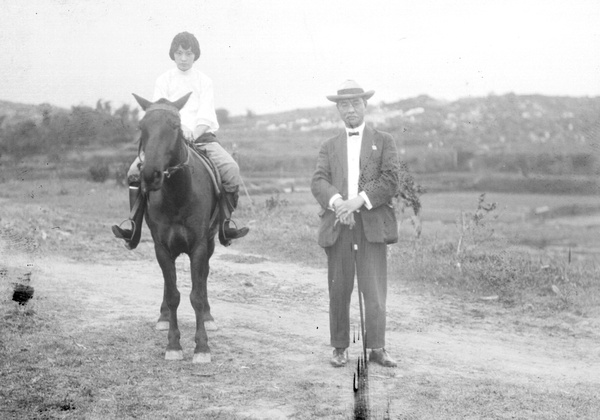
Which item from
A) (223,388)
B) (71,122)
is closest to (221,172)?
(223,388)

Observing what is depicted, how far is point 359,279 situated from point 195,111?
98.7 inches

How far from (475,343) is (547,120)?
8701 millimetres

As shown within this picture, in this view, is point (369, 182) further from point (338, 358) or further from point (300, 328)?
point (300, 328)

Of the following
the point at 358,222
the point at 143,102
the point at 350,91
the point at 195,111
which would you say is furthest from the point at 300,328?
the point at 143,102

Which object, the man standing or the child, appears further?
the child

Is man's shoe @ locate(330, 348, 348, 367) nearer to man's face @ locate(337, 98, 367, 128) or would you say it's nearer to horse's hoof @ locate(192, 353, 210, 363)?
horse's hoof @ locate(192, 353, 210, 363)

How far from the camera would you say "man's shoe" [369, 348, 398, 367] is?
5.58 metres

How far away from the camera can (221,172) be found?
258 inches

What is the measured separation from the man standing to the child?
1.22m

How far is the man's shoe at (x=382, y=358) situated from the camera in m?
5.58

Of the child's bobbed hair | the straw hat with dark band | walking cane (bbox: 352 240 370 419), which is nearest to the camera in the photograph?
walking cane (bbox: 352 240 370 419)

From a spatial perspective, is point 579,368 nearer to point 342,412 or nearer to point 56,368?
point 342,412

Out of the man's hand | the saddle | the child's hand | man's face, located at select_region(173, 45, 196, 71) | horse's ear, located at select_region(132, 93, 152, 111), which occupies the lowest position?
the man's hand

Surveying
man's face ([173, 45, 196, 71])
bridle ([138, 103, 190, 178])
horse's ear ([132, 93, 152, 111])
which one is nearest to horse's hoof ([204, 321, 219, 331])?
bridle ([138, 103, 190, 178])
